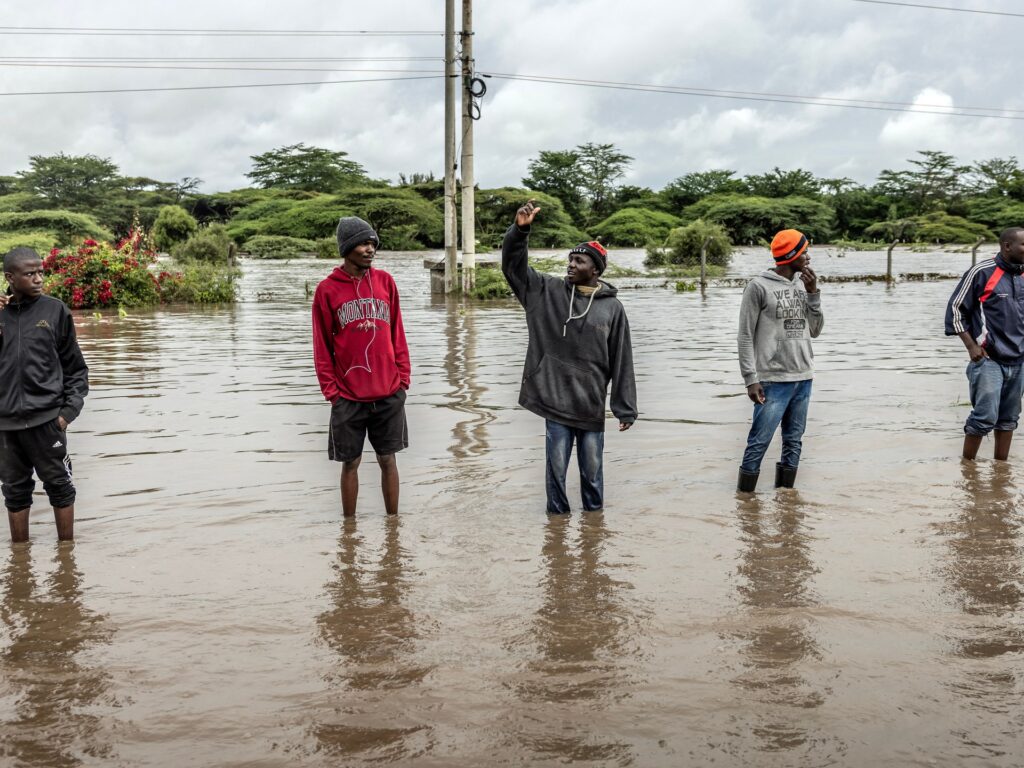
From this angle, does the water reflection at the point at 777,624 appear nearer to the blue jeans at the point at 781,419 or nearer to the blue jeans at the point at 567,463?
the blue jeans at the point at 781,419

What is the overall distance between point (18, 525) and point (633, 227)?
64.8m

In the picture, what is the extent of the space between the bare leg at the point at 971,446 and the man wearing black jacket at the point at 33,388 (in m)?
6.13

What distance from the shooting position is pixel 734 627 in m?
4.39

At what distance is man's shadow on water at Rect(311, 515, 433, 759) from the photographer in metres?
3.41

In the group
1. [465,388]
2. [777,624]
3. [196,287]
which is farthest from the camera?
[196,287]

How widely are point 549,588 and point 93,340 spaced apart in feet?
46.1

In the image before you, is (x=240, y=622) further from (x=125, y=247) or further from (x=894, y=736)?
(x=125, y=247)

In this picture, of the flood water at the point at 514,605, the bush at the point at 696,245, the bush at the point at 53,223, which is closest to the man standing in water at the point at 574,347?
the flood water at the point at 514,605

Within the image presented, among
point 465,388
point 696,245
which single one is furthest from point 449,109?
point 696,245

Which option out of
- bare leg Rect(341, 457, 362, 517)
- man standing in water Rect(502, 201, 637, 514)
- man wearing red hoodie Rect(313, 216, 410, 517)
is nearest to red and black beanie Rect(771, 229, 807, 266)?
man standing in water Rect(502, 201, 637, 514)

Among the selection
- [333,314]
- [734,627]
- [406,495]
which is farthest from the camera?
[406,495]

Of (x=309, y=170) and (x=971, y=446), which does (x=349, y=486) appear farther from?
(x=309, y=170)

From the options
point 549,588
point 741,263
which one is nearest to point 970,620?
point 549,588

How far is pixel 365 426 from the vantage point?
6.23 m
